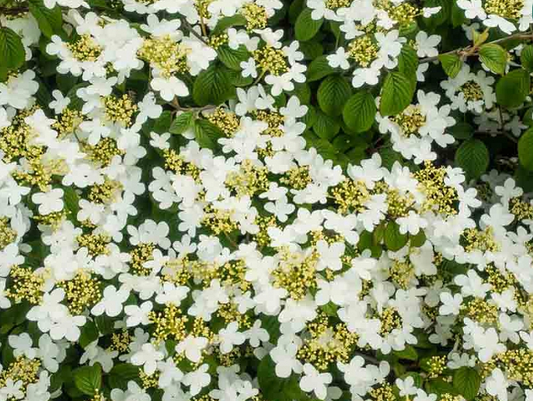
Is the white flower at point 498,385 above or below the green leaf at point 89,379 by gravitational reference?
below

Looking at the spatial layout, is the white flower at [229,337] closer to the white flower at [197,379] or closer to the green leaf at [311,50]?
the white flower at [197,379]

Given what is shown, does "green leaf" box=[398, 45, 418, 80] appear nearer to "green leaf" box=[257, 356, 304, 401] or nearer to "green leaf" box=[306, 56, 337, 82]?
"green leaf" box=[306, 56, 337, 82]

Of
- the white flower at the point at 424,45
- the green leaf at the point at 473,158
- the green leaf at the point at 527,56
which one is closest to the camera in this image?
the green leaf at the point at 527,56

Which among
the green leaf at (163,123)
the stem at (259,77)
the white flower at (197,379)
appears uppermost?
the stem at (259,77)

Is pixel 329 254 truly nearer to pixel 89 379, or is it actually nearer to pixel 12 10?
pixel 89 379

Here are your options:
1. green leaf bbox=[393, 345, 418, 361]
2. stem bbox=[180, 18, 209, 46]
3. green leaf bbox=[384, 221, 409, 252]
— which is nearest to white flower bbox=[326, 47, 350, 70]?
stem bbox=[180, 18, 209, 46]

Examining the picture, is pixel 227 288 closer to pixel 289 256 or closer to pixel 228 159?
pixel 289 256

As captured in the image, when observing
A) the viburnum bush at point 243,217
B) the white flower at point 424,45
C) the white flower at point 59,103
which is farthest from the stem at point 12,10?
the white flower at point 424,45
